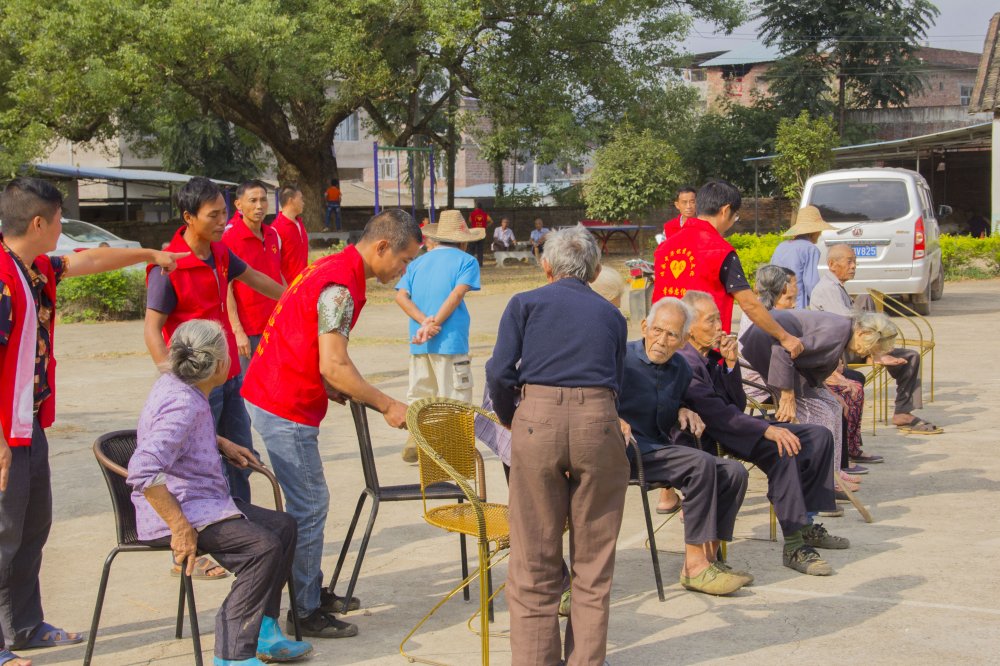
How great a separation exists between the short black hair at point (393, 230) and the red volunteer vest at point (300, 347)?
115 mm

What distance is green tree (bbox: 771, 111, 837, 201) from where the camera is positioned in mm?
30438

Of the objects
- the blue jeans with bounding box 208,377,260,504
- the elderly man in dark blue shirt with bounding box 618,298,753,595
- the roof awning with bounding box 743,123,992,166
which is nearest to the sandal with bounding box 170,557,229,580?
the blue jeans with bounding box 208,377,260,504

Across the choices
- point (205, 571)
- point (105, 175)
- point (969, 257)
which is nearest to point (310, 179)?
point (105, 175)

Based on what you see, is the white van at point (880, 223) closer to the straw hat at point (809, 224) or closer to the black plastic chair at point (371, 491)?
the straw hat at point (809, 224)

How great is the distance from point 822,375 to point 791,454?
1.03 meters

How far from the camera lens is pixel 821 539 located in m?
5.70

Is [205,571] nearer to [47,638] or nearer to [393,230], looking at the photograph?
[47,638]

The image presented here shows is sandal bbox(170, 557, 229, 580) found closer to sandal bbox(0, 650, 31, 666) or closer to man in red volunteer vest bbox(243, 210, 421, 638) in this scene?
man in red volunteer vest bbox(243, 210, 421, 638)

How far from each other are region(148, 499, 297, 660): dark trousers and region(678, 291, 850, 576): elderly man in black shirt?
7.68 feet

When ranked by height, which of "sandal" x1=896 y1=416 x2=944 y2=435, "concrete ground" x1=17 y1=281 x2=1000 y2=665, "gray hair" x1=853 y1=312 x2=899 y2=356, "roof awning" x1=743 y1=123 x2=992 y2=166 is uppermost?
"roof awning" x1=743 y1=123 x2=992 y2=166

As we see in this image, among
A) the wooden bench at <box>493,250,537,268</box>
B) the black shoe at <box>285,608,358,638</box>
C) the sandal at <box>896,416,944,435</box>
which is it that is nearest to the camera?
the black shoe at <box>285,608,358,638</box>

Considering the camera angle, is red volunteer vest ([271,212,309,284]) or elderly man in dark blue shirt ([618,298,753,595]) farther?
red volunteer vest ([271,212,309,284])

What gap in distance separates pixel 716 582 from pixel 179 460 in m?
2.40

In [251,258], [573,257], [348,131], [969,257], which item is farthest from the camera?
[348,131]
